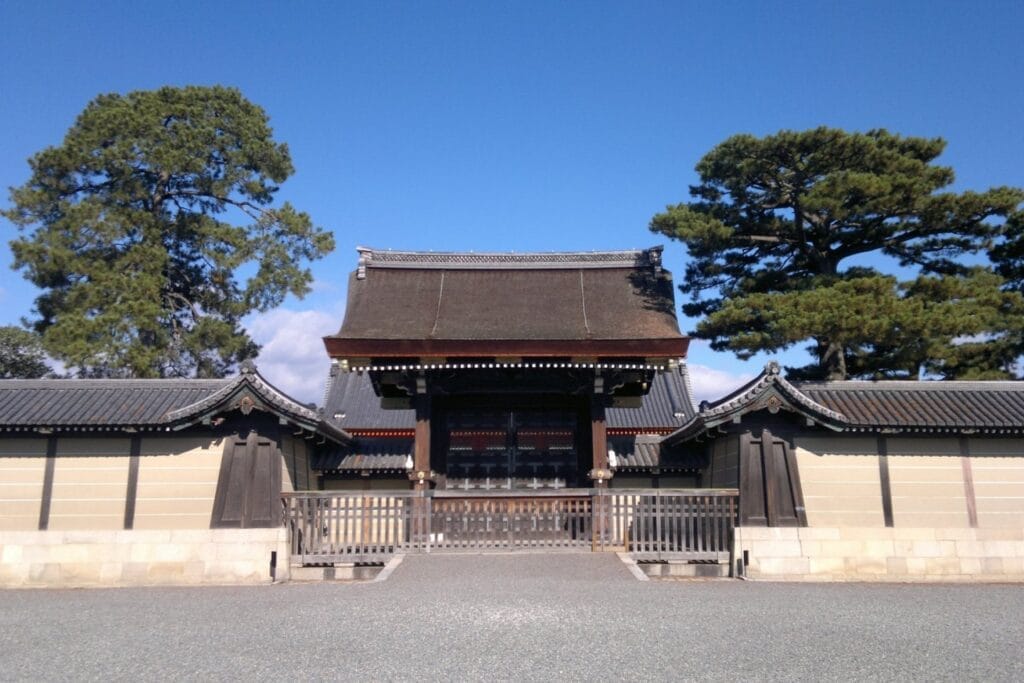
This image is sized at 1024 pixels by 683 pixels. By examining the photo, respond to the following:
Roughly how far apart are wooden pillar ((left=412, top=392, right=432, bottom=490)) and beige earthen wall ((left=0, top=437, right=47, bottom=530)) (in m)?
6.51

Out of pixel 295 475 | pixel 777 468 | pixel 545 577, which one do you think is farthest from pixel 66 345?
pixel 777 468

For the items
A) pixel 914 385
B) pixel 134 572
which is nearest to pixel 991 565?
pixel 914 385

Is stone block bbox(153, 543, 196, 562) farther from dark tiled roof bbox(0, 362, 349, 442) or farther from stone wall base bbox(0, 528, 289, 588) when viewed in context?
dark tiled roof bbox(0, 362, 349, 442)

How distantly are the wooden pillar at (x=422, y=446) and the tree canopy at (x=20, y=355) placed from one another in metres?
18.7

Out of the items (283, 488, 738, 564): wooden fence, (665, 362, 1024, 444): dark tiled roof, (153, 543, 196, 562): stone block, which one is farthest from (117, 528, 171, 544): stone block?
(665, 362, 1024, 444): dark tiled roof

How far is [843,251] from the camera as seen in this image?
18.8 metres

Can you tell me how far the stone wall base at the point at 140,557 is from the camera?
13281 millimetres

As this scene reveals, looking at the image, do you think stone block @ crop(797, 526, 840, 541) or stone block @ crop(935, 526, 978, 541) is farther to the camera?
stone block @ crop(935, 526, 978, 541)

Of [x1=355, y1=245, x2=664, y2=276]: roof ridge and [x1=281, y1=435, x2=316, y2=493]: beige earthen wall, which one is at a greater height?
[x1=355, y1=245, x2=664, y2=276]: roof ridge

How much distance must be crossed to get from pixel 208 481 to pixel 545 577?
6.30m

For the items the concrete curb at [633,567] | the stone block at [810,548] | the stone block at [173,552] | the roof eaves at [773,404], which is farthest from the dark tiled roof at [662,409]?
the stone block at [173,552]

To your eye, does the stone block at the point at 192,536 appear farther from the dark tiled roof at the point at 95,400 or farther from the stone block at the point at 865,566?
the stone block at the point at 865,566

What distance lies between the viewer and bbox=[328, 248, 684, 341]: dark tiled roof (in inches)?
651

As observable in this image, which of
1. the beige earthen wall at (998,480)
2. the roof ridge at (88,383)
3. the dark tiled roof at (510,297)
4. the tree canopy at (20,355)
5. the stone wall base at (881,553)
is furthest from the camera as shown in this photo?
the tree canopy at (20,355)
